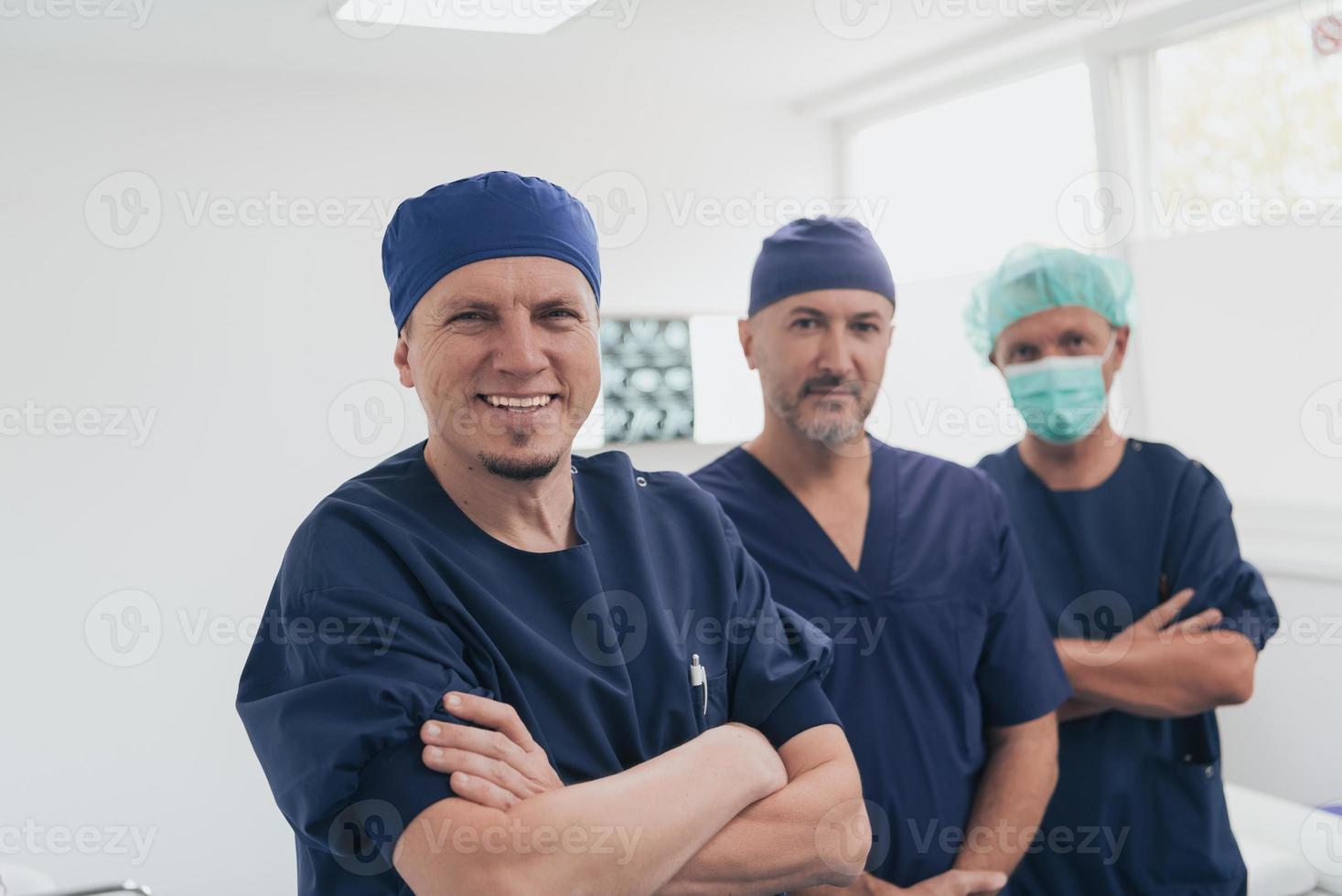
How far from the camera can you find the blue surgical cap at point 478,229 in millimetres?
1323

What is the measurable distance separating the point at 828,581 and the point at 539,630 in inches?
24.2

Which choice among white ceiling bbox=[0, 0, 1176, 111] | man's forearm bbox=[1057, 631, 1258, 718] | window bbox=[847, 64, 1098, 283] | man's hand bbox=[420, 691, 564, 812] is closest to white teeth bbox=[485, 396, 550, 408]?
man's hand bbox=[420, 691, 564, 812]

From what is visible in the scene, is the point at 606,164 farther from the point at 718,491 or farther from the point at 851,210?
the point at 718,491

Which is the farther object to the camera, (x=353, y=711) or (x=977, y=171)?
(x=977, y=171)

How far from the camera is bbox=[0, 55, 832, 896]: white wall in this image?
3523mm

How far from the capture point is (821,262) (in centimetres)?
185

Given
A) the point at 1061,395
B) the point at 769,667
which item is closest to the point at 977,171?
the point at 1061,395

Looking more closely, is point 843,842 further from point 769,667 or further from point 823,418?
point 823,418

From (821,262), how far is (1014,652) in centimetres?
66

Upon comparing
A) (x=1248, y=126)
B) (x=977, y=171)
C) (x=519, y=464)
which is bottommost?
(x=519, y=464)

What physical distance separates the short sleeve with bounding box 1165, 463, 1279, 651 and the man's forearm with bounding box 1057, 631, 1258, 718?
0.06 metres

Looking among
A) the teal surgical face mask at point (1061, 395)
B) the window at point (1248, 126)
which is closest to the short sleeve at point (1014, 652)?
the teal surgical face mask at point (1061, 395)

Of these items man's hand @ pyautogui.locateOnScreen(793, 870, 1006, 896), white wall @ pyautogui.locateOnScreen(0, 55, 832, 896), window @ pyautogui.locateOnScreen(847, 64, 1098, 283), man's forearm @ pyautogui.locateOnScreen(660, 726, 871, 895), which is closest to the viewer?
man's forearm @ pyautogui.locateOnScreen(660, 726, 871, 895)

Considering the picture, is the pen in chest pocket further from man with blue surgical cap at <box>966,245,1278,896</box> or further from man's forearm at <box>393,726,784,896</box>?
man with blue surgical cap at <box>966,245,1278,896</box>
